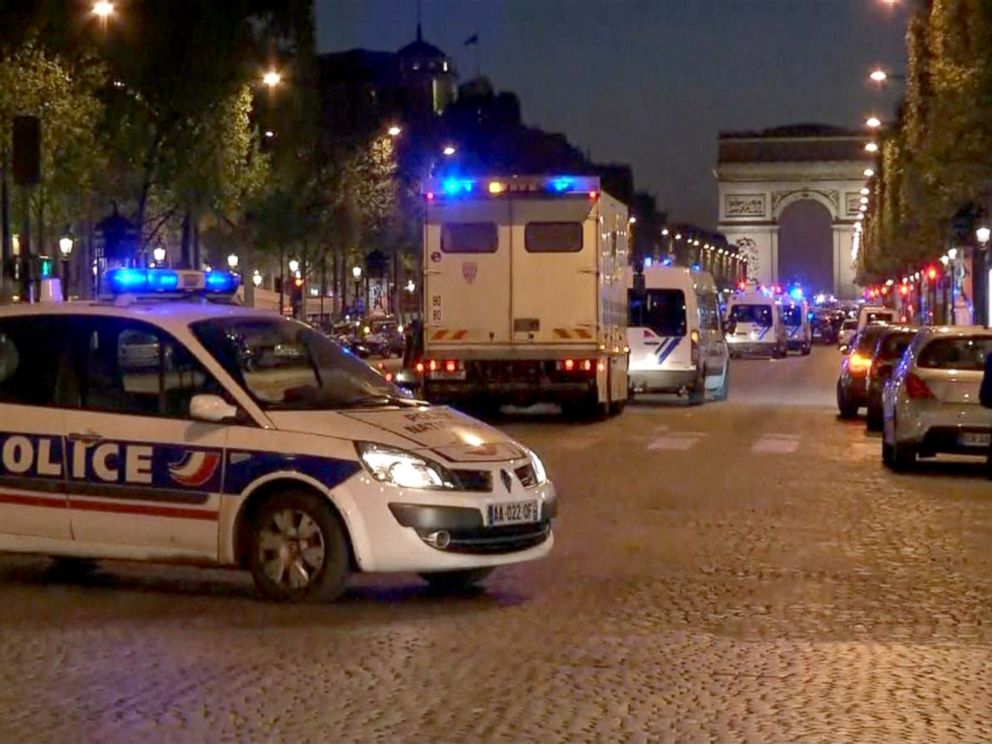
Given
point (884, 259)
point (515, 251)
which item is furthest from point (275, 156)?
point (884, 259)

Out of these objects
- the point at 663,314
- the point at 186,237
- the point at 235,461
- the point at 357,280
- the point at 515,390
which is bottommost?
the point at 515,390

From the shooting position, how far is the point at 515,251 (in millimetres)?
28016

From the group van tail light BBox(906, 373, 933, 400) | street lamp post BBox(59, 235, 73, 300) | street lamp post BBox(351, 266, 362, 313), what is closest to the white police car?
van tail light BBox(906, 373, 933, 400)

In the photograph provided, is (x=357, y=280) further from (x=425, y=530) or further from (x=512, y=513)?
(x=425, y=530)

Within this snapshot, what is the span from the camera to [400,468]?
36.1 ft

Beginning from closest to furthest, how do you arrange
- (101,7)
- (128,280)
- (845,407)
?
(128,280), (845,407), (101,7)

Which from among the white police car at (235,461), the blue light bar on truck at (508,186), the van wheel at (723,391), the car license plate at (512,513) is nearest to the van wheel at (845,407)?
the blue light bar on truck at (508,186)

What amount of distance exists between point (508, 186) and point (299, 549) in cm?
1694

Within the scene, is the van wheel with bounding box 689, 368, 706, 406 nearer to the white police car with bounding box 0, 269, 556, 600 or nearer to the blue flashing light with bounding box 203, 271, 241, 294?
the blue flashing light with bounding box 203, 271, 241, 294

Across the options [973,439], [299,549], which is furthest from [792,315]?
[299,549]

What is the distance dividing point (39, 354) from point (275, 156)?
48730 millimetres

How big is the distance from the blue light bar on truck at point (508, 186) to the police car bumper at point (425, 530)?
1660 centimetres

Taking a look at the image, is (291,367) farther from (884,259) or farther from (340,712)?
(884,259)

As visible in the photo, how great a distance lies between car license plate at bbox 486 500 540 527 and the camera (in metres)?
11.2
